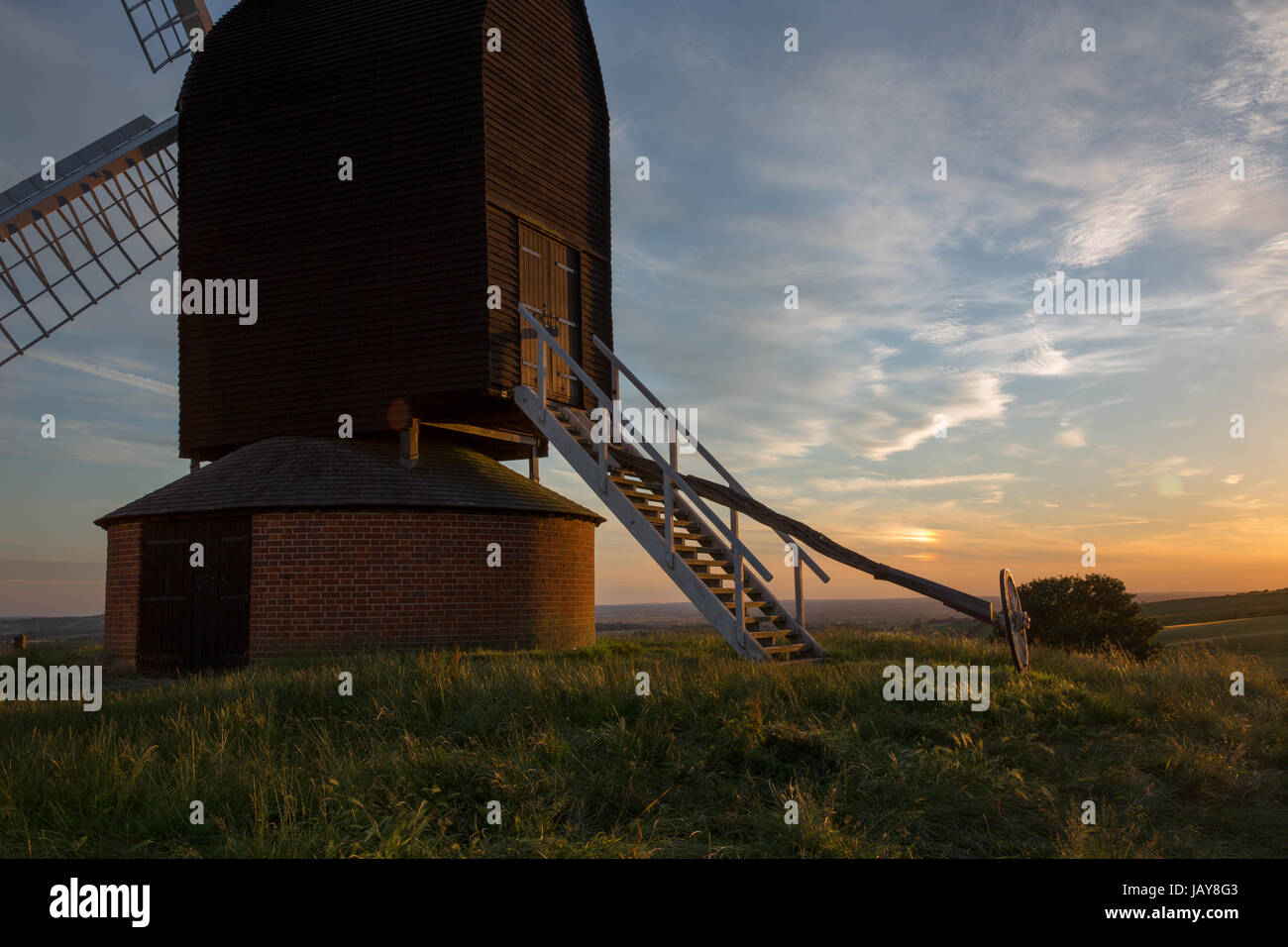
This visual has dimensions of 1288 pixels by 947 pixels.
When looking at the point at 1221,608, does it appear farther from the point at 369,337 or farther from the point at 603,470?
the point at 369,337

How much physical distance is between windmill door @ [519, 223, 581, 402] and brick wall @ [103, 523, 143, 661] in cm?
772

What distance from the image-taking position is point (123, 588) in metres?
16.9

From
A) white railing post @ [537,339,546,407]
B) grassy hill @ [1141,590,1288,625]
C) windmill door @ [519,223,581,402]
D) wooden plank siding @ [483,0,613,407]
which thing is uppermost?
wooden plank siding @ [483,0,613,407]

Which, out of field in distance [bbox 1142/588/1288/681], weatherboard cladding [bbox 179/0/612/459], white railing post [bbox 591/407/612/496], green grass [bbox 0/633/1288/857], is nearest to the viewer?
green grass [bbox 0/633/1288/857]

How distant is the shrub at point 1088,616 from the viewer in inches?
658

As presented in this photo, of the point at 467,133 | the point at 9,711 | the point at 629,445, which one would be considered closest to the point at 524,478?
the point at 629,445

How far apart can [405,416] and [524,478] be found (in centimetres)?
304

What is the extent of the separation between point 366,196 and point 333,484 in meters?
5.34

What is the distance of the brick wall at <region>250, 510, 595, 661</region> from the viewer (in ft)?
50.2

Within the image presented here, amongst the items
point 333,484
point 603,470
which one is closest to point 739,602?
point 603,470

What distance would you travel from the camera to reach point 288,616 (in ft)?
50.3

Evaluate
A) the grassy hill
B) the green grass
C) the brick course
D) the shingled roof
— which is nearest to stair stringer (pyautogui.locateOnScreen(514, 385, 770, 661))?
the green grass

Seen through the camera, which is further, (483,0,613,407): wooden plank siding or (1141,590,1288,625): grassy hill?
(1141,590,1288,625): grassy hill

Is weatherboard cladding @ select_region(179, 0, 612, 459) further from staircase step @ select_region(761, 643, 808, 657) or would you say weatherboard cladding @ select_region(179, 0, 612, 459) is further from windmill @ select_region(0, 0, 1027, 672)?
staircase step @ select_region(761, 643, 808, 657)
